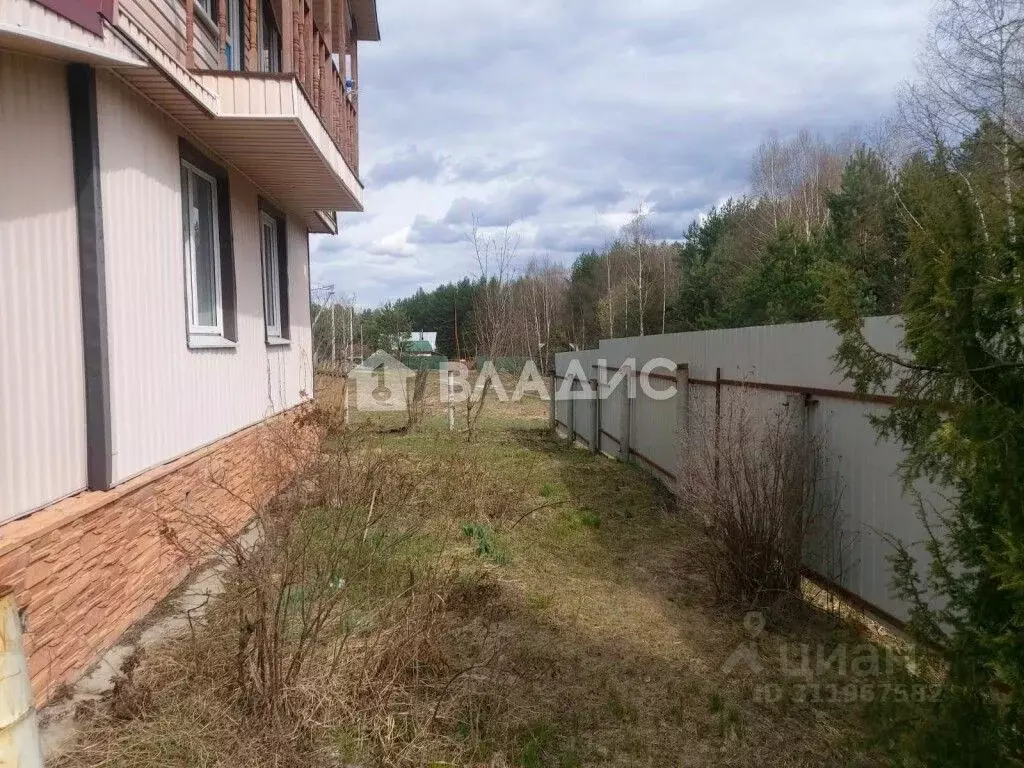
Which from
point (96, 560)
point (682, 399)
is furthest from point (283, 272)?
point (96, 560)

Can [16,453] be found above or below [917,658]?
above

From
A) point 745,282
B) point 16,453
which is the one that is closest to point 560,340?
point 745,282

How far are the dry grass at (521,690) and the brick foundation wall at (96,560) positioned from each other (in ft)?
1.46

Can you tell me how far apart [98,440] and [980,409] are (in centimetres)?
419

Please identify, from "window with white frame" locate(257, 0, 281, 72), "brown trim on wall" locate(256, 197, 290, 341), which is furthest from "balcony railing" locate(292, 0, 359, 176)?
"brown trim on wall" locate(256, 197, 290, 341)

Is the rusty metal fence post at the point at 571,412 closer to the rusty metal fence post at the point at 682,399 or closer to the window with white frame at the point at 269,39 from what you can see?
the rusty metal fence post at the point at 682,399

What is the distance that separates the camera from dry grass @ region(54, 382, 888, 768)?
307cm

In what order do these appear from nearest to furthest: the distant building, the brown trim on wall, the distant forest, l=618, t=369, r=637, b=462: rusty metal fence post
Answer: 1. the distant forest
2. the brown trim on wall
3. l=618, t=369, r=637, b=462: rusty metal fence post
4. the distant building

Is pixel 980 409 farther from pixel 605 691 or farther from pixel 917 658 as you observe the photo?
pixel 605 691

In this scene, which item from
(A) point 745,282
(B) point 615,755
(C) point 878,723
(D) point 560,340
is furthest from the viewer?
(D) point 560,340

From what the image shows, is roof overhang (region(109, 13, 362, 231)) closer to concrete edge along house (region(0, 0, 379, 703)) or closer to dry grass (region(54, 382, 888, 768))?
concrete edge along house (region(0, 0, 379, 703))

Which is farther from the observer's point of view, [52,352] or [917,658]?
[52,352]

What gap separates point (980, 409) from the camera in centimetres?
201

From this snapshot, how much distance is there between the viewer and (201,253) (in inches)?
255
